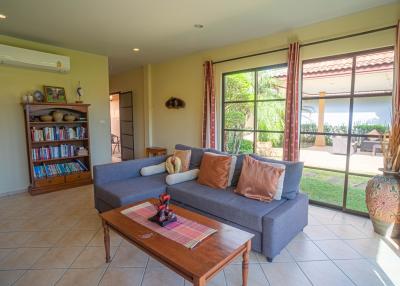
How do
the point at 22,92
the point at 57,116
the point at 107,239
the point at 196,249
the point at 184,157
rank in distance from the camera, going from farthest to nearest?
1. the point at 57,116
2. the point at 22,92
3. the point at 184,157
4. the point at 107,239
5. the point at 196,249

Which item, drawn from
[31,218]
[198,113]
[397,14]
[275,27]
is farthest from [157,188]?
[397,14]

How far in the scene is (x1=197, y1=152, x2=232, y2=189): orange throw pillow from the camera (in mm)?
2961

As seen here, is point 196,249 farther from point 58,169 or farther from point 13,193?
point 13,193

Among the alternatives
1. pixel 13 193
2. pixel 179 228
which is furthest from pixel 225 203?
pixel 13 193

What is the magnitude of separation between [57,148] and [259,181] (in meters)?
3.72

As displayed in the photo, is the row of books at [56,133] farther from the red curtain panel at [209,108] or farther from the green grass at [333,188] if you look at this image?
the green grass at [333,188]

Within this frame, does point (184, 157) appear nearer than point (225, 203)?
No

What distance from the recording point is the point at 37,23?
331cm

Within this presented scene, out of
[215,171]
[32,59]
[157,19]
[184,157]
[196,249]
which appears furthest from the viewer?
[32,59]

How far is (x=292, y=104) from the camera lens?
11.5 feet

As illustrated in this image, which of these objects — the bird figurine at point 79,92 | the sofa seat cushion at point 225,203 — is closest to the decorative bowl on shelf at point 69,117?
the bird figurine at point 79,92

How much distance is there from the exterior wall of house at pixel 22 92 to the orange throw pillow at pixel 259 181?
3.61 meters

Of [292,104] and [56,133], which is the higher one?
[292,104]

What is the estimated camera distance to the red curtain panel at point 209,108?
4.54 m
